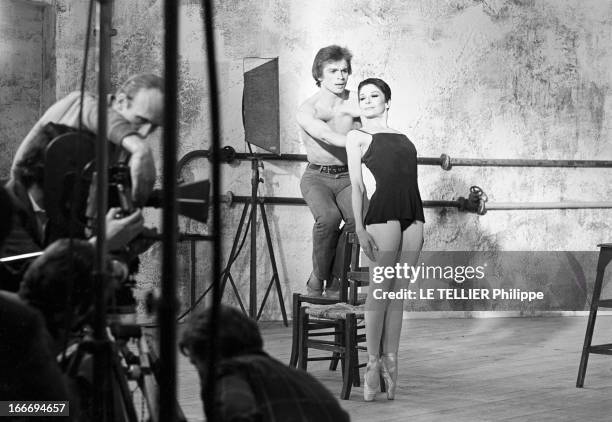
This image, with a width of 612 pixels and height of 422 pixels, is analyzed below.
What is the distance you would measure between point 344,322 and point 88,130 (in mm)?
3102

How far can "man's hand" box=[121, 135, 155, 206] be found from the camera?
2.98 feet

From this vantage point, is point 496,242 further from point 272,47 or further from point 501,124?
point 272,47

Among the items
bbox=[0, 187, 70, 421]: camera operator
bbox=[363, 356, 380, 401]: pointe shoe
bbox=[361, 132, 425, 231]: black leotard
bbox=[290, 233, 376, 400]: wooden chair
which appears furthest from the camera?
bbox=[290, 233, 376, 400]: wooden chair

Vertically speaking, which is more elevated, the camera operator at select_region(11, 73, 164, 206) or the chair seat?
the camera operator at select_region(11, 73, 164, 206)

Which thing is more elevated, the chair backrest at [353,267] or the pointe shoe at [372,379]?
the chair backrest at [353,267]

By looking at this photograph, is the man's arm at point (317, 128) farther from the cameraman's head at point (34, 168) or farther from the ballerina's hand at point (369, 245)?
the cameraman's head at point (34, 168)

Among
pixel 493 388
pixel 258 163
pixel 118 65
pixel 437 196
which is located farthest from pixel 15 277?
pixel 437 196

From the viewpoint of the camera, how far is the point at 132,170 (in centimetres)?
91

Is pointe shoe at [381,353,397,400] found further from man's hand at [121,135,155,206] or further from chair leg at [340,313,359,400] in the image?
man's hand at [121,135,155,206]

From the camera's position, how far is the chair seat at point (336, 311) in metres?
3.94

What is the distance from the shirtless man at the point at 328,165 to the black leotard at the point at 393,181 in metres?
1.30

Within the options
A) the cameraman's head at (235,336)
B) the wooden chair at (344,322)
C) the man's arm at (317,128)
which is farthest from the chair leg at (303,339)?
the cameraman's head at (235,336)

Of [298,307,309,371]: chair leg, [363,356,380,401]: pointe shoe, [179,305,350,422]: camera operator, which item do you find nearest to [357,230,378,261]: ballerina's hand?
[363,356,380,401]: pointe shoe

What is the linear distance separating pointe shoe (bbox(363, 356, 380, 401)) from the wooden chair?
0.24ft
